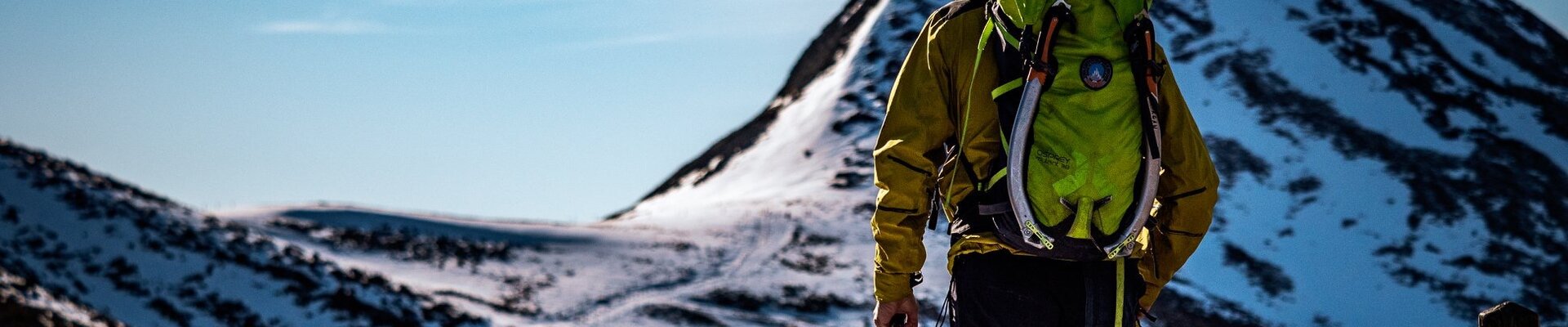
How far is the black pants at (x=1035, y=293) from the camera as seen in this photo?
400cm

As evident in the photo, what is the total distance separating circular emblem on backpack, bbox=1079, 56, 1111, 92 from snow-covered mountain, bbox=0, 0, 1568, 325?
1195 centimetres

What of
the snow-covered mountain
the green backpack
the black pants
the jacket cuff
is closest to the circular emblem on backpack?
the green backpack

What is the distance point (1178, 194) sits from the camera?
427cm

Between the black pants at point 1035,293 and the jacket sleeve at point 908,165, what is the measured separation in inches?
6.8

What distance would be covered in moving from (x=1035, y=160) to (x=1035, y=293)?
1.26 feet

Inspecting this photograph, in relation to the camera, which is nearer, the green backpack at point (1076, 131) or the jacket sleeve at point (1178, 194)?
the green backpack at point (1076, 131)

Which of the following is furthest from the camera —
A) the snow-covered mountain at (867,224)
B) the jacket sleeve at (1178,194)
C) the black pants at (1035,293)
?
the snow-covered mountain at (867,224)

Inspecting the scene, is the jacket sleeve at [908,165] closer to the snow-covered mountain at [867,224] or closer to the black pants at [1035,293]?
the black pants at [1035,293]

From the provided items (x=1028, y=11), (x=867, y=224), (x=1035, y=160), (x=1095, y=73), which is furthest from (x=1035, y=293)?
(x=867, y=224)

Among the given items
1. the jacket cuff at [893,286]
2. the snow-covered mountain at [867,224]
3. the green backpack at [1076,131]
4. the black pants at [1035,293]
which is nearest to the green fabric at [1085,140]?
the green backpack at [1076,131]

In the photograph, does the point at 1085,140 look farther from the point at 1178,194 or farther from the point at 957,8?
the point at 957,8

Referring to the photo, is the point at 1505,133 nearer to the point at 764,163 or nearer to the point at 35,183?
the point at 764,163

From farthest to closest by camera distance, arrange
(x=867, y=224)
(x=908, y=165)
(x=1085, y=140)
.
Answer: (x=867, y=224), (x=908, y=165), (x=1085, y=140)

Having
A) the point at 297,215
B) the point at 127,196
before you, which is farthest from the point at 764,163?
the point at 127,196
